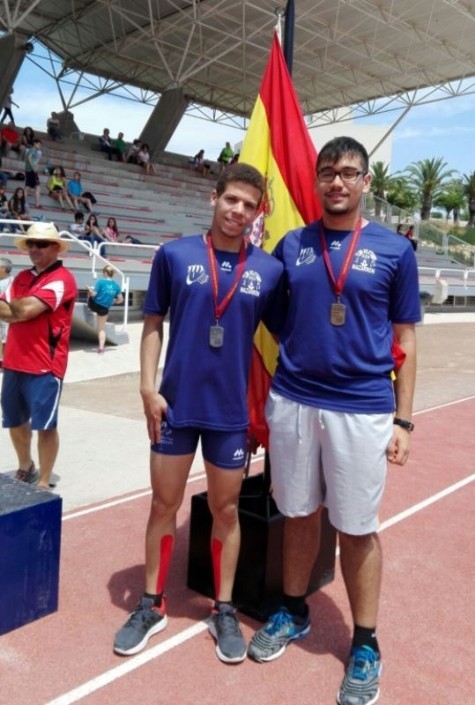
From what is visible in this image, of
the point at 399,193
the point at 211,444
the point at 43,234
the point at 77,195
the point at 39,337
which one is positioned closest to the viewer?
the point at 211,444

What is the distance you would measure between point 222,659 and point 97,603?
789 mm

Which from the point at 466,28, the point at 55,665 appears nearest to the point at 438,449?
the point at 55,665

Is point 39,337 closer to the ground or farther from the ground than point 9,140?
closer to the ground

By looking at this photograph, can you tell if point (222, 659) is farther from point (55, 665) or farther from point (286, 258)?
point (286, 258)

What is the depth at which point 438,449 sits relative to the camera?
6566 millimetres

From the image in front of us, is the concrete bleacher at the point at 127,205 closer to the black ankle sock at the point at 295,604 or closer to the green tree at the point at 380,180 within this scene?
the black ankle sock at the point at 295,604

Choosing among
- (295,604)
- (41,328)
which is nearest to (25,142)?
(41,328)

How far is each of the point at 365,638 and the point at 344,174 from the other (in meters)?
1.94

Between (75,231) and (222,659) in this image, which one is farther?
(75,231)

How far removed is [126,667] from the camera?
9.10 ft

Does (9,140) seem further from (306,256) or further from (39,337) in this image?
(306,256)

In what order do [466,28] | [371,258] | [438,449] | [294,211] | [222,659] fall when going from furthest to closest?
[466,28] < [438,449] < [294,211] < [222,659] < [371,258]

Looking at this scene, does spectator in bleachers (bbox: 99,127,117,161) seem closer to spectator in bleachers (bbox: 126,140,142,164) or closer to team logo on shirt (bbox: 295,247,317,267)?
spectator in bleachers (bbox: 126,140,142,164)

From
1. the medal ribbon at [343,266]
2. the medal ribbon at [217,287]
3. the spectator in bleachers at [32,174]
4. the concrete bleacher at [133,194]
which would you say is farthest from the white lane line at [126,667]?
the spectator in bleachers at [32,174]
